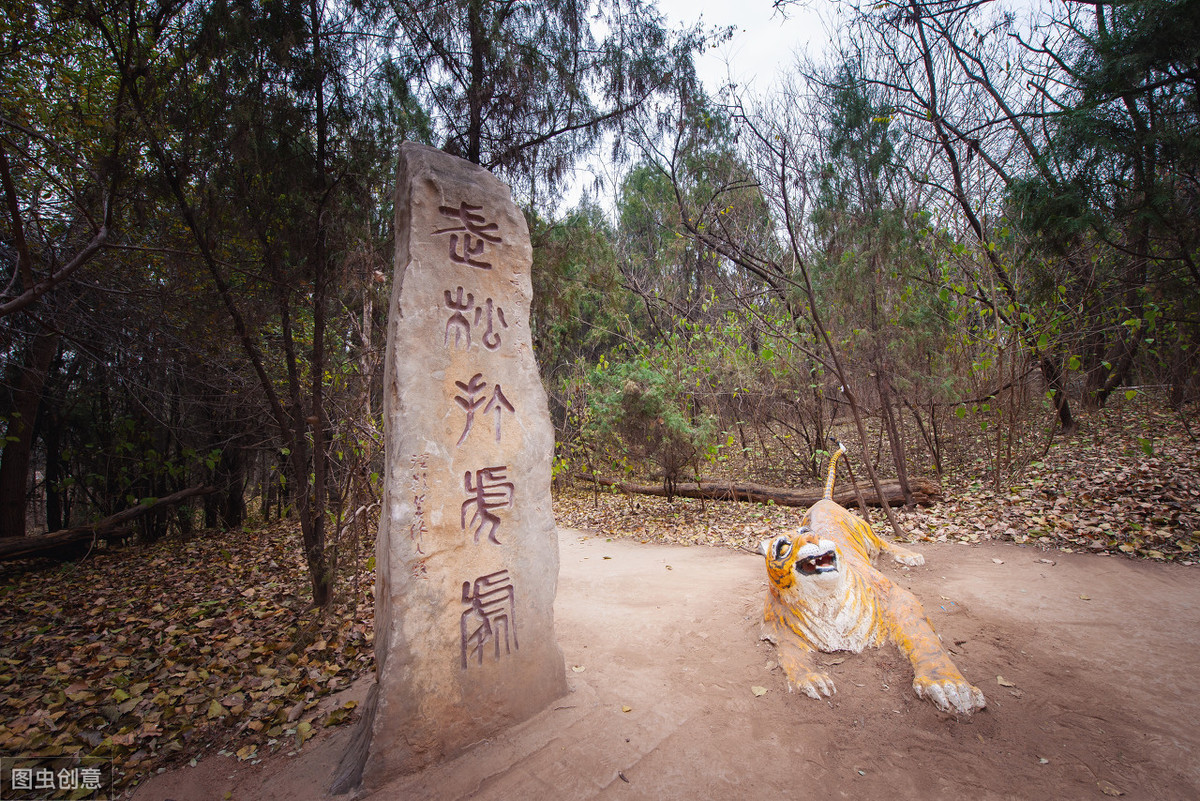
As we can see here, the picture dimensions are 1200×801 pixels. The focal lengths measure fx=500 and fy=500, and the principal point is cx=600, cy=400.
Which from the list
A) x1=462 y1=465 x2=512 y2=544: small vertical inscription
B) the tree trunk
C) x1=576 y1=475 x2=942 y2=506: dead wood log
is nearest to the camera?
x1=462 y1=465 x2=512 y2=544: small vertical inscription

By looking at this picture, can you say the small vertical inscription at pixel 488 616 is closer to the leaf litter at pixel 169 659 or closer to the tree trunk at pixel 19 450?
the leaf litter at pixel 169 659

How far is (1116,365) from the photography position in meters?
7.41

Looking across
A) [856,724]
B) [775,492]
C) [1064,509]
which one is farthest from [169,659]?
[1064,509]

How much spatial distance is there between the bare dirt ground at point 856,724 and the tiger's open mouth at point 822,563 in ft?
1.65

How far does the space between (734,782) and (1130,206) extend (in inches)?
233

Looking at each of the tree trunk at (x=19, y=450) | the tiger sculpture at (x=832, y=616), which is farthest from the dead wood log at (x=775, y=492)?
the tree trunk at (x=19, y=450)

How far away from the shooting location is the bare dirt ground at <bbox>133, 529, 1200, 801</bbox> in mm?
2055

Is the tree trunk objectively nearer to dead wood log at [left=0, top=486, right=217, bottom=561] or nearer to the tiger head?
dead wood log at [left=0, top=486, right=217, bottom=561]

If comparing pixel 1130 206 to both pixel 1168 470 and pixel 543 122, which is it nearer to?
pixel 1168 470

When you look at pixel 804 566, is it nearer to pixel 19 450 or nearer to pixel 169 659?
pixel 169 659

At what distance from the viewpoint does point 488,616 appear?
2.48m

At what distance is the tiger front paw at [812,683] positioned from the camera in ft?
8.60

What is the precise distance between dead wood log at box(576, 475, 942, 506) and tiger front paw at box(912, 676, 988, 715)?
4142 mm

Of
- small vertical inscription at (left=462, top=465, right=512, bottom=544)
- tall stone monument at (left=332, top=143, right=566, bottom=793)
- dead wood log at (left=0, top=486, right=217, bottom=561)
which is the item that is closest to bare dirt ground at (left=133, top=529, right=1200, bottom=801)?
tall stone monument at (left=332, top=143, right=566, bottom=793)
